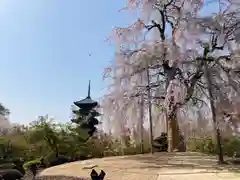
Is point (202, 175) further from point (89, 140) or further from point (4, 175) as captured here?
point (89, 140)

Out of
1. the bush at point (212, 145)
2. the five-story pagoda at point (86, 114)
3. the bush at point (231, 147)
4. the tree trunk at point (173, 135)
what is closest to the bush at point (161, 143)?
the bush at point (212, 145)

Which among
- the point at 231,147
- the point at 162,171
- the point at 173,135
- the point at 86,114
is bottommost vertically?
the point at 162,171

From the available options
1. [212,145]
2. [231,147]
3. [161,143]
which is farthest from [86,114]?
[231,147]

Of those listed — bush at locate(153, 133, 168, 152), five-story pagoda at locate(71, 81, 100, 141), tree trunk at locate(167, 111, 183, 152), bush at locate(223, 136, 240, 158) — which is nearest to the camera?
tree trunk at locate(167, 111, 183, 152)

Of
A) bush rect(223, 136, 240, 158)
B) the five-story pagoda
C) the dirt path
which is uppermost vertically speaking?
the five-story pagoda

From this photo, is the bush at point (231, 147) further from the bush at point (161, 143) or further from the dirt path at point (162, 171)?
the dirt path at point (162, 171)

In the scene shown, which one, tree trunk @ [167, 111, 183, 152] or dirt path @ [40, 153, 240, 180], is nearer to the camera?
dirt path @ [40, 153, 240, 180]

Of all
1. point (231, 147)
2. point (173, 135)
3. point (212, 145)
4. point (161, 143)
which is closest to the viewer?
point (173, 135)

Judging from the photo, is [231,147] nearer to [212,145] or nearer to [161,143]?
[212,145]

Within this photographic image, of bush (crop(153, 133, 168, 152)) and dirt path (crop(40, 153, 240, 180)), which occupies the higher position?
bush (crop(153, 133, 168, 152))

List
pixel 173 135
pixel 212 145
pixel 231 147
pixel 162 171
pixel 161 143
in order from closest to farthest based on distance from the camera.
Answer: pixel 162 171 < pixel 173 135 < pixel 231 147 < pixel 212 145 < pixel 161 143

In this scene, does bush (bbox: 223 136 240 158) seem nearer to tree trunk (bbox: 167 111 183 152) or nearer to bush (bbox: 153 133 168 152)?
tree trunk (bbox: 167 111 183 152)

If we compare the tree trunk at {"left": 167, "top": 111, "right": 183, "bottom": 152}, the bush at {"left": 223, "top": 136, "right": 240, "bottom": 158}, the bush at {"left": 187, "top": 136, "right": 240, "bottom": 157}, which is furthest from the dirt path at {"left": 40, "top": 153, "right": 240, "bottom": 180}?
the bush at {"left": 223, "top": 136, "right": 240, "bottom": 158}

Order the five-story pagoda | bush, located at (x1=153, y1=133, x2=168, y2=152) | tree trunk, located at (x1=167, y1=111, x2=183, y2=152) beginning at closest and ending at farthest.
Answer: tree trunk, located at (x1=167, y1=111, x2=183, y2=152) → bush, located at (x1=153, y1=133, x2=168, y2=152) → the five-story pagoda
